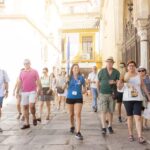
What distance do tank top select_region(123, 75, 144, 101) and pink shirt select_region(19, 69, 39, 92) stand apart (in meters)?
2.74

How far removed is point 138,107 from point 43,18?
22434 mm

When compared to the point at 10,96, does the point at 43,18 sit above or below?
above

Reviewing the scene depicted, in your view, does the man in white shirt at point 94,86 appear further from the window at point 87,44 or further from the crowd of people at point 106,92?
the window at point 87,44

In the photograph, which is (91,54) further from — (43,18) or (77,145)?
(77,145)

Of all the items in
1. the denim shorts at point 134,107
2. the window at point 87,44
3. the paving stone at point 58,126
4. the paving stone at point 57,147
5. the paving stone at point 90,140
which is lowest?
the paving stone at point 58,126

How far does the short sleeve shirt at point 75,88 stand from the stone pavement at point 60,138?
2.58 ft

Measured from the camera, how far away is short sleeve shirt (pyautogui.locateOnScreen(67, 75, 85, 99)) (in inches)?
355

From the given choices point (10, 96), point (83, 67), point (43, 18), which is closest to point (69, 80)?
point (10, 96)

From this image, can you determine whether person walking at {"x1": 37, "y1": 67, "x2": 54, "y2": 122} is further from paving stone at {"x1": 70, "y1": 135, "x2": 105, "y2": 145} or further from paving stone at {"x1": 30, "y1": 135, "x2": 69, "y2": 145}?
paving stone at {"x1": 70, "y1": 135, "x2": 105, "y2": 145}

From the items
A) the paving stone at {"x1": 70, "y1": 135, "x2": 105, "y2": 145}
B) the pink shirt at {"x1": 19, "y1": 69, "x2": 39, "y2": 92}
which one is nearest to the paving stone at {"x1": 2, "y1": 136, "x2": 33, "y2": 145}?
the paving stone at {"x1": 70, "y1": 135, "x2": 105, "y2": 145}

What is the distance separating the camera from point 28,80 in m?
10.3

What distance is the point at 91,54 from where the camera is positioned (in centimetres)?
5197

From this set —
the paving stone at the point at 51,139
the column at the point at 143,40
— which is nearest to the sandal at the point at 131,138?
the paving stone at the point at 51,139

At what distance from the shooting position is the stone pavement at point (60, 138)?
7.54m
